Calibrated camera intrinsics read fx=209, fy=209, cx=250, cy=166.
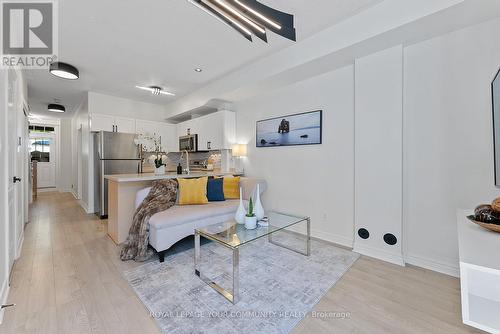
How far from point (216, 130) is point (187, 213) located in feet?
7.45

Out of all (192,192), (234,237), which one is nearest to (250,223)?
(234,237)

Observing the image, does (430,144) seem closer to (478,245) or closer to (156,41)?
(478,245)

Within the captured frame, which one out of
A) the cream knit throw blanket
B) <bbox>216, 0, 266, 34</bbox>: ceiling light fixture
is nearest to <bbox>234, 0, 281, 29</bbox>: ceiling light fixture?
<bbox>216, 0, 266, 34</bbox>: ceiling light fixture

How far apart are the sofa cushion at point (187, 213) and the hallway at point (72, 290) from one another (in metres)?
0.57

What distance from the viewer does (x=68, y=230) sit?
3.49 m

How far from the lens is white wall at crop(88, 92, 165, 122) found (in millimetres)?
4660

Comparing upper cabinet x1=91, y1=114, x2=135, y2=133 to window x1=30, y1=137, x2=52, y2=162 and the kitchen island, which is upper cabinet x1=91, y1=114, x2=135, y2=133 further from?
window x1=30, y1=137, x2=52, y2=162

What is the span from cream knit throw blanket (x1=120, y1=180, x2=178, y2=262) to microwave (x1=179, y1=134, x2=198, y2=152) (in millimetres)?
2087

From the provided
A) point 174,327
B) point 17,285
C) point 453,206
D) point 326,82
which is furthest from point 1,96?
point 453,206

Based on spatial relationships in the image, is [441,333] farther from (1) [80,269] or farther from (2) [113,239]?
(2) [113,239]

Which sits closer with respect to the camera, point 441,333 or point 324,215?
point 441,333

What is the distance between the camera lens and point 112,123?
4.75m

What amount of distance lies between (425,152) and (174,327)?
9.51 feet

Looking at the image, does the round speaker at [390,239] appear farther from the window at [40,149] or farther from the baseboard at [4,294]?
the window at [40,149]
